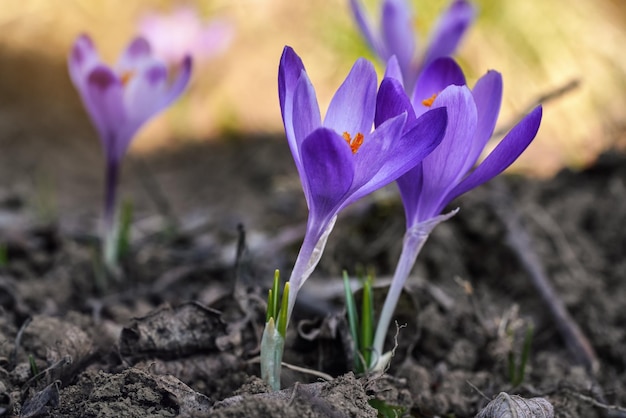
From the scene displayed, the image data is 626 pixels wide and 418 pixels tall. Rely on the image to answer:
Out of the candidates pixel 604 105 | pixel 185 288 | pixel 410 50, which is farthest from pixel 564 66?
pixel 185 288

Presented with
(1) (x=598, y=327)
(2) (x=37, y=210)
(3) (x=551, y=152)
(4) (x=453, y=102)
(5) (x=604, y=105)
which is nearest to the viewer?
(4) (x=453, y=102)

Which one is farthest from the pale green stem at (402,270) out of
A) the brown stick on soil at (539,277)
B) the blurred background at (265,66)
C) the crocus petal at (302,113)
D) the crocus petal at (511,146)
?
the blurred background at (265,66)

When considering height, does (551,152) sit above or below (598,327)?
above

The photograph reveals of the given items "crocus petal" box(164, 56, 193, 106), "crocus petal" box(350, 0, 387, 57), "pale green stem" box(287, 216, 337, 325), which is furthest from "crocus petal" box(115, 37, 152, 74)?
"pale green stem" box(287, 216, 337, 325)

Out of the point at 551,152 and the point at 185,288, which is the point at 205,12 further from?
the point at 185,288

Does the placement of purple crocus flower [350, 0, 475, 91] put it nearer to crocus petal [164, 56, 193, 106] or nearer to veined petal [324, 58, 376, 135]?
crocus petal [164, 56, 193, 106]

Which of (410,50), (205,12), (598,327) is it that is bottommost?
(598,327)
